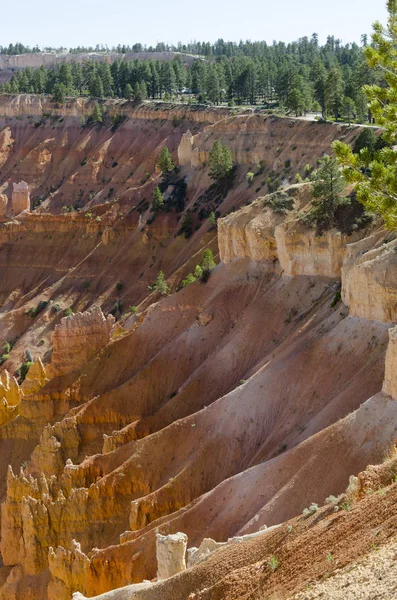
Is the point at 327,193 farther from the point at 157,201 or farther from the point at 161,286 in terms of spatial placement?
the point at 157,201

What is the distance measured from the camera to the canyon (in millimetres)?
22156

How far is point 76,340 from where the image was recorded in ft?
189

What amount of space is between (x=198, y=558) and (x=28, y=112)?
109994 millimetres

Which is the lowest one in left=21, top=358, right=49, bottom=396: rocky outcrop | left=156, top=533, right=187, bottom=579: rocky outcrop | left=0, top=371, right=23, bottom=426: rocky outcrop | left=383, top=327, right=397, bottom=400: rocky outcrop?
left=0, top=371, right=23, bottom=426: rocky outcrop

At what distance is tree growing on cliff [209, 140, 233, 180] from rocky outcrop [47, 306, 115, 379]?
88.3ft

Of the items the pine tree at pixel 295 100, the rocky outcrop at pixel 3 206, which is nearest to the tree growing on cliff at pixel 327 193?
the pine tree at pixel 295 100

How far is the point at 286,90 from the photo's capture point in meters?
99.1

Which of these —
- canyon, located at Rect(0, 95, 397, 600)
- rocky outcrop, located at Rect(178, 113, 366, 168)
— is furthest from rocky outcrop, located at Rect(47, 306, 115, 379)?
rocky outcrop, located at Rect(178, 113, 366, 168)

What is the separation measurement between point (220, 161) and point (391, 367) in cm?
5249

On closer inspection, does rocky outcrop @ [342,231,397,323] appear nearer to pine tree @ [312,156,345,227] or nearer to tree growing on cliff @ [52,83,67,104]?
pine tree @ [312,156,345,227]

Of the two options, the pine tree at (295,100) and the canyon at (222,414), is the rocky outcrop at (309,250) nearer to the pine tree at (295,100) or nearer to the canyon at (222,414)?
the canyon at (222,414)

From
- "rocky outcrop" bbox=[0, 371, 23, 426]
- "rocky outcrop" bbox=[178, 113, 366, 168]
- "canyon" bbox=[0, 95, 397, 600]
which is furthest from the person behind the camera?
"rocky outcrop" bbox=[178, 113, 366, 168]

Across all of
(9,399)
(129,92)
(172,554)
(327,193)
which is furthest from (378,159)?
(129,92)

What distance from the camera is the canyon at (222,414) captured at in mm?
22156
